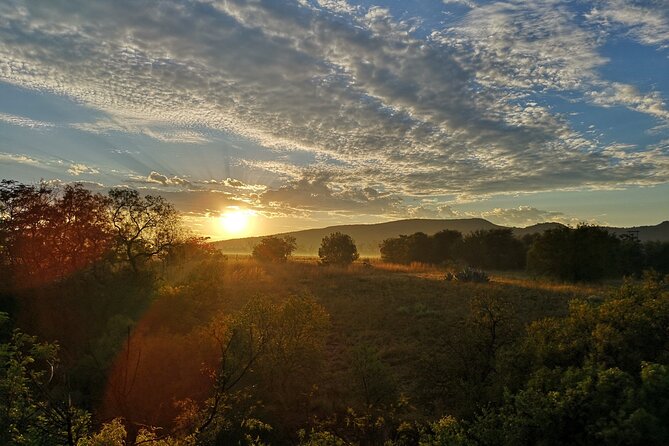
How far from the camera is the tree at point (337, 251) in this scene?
49812 mm

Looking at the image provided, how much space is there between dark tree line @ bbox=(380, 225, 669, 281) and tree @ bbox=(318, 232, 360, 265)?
1123cm

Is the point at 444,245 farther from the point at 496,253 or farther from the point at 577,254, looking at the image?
the point at 577,254

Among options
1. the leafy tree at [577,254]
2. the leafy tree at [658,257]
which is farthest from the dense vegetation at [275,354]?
the leafy tree at [658,257]

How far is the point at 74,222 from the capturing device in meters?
19.1

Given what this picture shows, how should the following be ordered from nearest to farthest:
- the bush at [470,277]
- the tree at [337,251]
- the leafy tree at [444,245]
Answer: the bush at [470,277] < the tree at [337,251] < the leafy tree at [444,245]

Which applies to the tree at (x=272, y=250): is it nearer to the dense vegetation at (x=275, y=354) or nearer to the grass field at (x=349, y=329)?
the grass field at (x=349, y=329)

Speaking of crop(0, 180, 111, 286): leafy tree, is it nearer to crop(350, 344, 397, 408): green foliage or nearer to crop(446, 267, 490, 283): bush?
crop(350, 344, 397, 408): green foliage

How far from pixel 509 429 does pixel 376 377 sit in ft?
17.2

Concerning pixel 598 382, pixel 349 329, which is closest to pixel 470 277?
pixel 349 329

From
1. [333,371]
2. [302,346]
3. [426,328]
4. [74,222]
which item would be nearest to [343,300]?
[426,328]

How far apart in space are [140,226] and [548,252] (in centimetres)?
3148

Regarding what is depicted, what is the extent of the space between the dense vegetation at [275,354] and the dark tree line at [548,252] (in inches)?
347

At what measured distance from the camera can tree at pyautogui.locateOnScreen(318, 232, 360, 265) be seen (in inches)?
1961

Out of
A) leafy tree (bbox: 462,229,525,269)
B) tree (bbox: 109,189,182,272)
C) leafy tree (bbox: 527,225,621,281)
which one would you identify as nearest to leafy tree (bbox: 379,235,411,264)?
leafy tree (bbox: 462,229,525,269)
